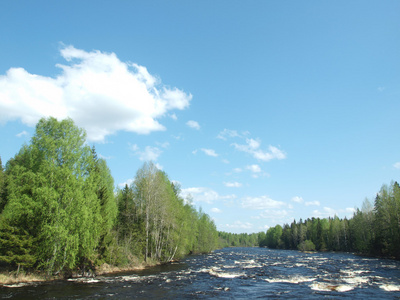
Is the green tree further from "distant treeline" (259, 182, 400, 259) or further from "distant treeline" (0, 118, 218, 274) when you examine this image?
"distant treeline" (259, 182, 400, 259)

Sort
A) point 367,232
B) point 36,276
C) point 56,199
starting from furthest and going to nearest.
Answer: point 367,232
point 56,199
point 36,276

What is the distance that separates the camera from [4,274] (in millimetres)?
23969

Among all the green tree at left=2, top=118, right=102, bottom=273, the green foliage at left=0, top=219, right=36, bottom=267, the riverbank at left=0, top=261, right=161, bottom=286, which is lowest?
the riverbank at left=0, top=261, right=161, bottom=286

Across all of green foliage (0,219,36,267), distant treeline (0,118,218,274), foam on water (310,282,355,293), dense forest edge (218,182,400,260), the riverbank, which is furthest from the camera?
dense forest edge (218,182,400,260)

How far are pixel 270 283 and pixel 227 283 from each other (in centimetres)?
449

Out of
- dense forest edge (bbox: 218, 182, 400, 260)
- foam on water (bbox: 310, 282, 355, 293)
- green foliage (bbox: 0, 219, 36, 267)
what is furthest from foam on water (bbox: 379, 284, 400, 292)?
dense forest edge (bbox: 218, 182, 400, 260)

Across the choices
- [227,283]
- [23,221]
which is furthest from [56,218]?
[227,283]

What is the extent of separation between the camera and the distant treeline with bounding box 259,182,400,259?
57466 millimetres

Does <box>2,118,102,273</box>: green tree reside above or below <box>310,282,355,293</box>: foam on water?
above

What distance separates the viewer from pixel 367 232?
75.1 metres

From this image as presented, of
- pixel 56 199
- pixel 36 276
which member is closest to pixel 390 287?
pixel 56 199

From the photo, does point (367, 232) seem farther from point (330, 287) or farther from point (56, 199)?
point (56, 199)

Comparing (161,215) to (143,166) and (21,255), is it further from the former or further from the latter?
(21,255)

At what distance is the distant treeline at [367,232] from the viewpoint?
189 feet
